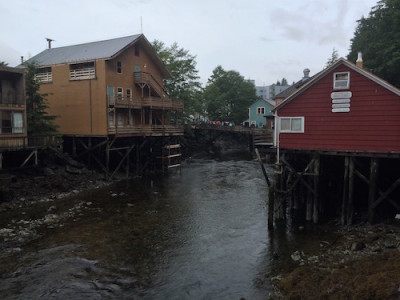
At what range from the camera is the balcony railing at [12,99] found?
2455cm

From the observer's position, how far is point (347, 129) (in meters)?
17.1

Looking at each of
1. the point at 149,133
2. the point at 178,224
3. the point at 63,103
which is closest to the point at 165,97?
the point at 149,133

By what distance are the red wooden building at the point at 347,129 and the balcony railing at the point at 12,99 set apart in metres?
18.3

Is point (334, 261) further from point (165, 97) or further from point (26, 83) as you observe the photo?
point (165, 97)

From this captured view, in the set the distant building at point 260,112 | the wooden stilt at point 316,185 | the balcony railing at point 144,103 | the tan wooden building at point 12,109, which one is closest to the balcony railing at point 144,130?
the balcony railing at point 144,103

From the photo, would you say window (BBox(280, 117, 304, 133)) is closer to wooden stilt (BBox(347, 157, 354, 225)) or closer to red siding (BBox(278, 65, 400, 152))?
red siding (BBox(278, 65, 400, 152))

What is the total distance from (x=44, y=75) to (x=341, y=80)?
92.5 ft

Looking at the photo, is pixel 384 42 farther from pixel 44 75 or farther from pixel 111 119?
pixel 44 75

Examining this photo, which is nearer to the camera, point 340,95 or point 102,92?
point 340,95

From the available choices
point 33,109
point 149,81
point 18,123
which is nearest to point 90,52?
point 149,81

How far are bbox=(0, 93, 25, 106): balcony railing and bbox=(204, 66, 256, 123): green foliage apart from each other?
4867 centimetres

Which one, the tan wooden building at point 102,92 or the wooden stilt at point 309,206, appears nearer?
the wooden stilt at point 309,206

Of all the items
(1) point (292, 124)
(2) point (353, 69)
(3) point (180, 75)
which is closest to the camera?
(2) point (353, 69)

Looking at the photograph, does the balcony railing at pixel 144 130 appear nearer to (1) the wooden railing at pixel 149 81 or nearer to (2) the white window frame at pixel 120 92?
(2) the white window frame at pixel 120 92
